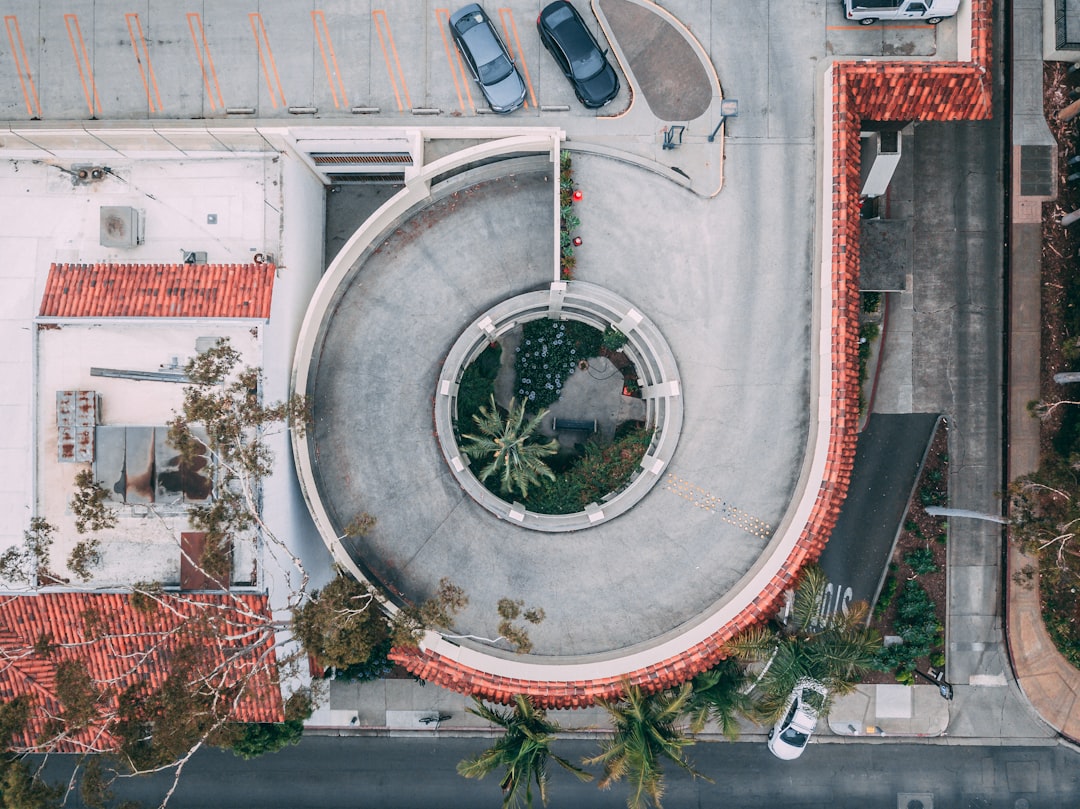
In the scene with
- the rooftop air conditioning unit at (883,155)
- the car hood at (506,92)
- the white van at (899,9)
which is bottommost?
the rooftop air conditioning unit at (883,155)

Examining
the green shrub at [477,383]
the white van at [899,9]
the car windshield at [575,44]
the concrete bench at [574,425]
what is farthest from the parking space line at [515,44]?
the concrete bench at [574,425]

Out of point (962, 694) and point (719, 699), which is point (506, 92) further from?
point (962, 694)

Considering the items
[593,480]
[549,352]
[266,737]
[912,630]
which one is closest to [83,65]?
[549,352]

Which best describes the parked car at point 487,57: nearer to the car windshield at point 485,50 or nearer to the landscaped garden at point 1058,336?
the car windshield at point 485,50

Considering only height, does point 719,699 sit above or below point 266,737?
above

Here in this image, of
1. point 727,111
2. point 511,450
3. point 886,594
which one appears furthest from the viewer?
point 886,594

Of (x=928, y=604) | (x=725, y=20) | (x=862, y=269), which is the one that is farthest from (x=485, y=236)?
(x=928, y=604)
